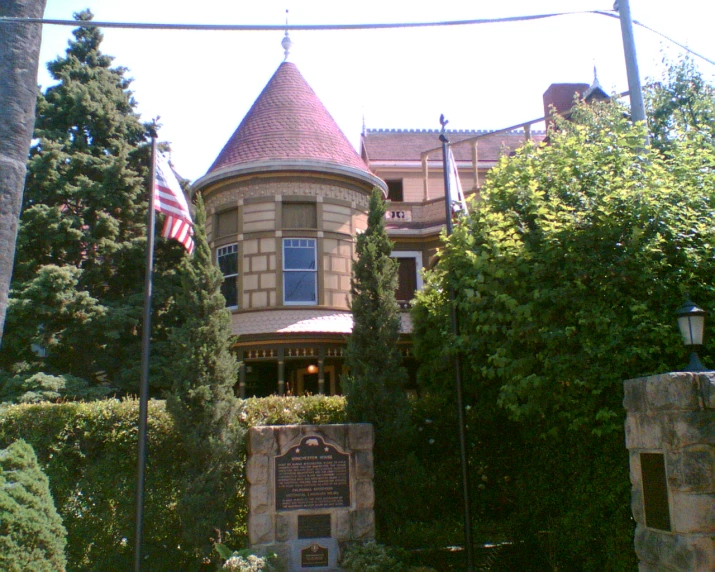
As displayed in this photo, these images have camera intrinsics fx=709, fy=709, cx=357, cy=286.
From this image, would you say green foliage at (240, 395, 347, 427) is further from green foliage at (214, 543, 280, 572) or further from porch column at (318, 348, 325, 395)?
porch column at (318, 348, 325, 395)

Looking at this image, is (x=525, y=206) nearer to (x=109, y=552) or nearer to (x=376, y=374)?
(x=376, y=374)

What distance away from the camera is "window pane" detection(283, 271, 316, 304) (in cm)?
1928

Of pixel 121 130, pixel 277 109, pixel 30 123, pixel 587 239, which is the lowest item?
pixel 587 239

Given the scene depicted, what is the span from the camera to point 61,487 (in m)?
11.5

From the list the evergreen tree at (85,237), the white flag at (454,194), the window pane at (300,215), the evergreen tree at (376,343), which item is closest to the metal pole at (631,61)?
the white flag at (454,194)

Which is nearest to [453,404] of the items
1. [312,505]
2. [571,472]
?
[571,472]

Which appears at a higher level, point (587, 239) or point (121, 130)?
point (121, 130)

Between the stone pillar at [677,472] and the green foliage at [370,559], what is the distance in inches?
145

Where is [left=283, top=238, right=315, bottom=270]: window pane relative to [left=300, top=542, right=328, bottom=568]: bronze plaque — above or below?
above

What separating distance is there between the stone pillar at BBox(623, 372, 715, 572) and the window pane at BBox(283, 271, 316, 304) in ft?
40.2

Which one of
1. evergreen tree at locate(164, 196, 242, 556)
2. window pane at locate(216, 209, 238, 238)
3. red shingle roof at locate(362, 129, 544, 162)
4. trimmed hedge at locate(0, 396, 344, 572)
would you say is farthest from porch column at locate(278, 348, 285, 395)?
→ red shingle roof at locate(362, 129, 544, 162)

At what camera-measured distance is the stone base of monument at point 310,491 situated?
1066 centimetres

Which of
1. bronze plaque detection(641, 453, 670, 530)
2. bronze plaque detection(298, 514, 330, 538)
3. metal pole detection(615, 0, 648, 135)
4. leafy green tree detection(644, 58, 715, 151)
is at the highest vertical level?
leafy green tree detection(644, 58, 715, 151)

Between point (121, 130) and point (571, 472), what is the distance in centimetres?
1492
